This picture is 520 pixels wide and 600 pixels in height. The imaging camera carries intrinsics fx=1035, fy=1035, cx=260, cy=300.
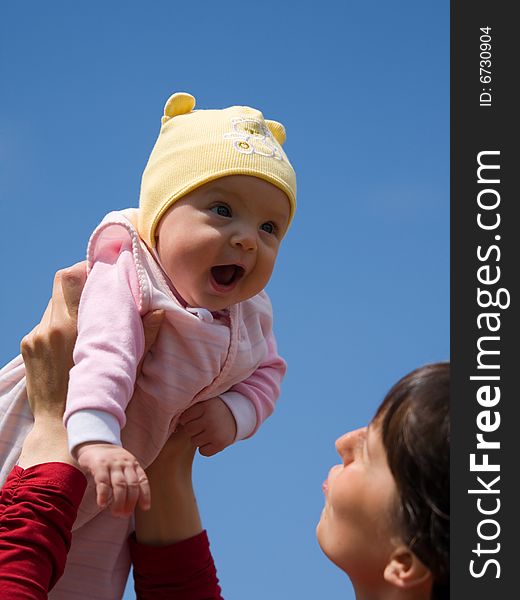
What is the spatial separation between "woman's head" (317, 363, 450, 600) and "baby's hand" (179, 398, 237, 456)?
2.29ft

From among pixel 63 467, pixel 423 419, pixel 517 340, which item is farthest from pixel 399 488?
pixel 63 467

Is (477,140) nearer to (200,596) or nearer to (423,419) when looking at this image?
(423,419)

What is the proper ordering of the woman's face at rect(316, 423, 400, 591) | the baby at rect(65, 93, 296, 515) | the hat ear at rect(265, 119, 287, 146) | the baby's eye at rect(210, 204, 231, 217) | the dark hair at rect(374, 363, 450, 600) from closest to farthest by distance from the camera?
the dark hair at rect(374, 363, 450, 600), the woman's face at rect(316, 423, 400, 591), the baby at rect(65, 93, 296, 515), the baby's eye at rect(210, 204, 231, 217), the hat ear at rect(265, 119, 287, 146)

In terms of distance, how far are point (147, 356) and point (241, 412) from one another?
450mm

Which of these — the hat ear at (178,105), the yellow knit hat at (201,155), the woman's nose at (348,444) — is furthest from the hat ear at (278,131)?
the woman's nose at (348,444)

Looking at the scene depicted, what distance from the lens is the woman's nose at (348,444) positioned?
2.89 meters

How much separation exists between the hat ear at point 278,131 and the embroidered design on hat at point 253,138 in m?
0.13

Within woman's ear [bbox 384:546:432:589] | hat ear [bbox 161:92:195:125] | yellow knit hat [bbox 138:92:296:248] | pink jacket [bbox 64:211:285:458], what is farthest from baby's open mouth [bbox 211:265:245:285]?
woman's ear [bbox 384:546:432:589]

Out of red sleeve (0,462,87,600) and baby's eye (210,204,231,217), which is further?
baby's eye (210,204,231,217)

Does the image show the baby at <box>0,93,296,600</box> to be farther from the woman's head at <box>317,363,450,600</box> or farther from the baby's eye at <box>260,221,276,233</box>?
the woman's head at <box>317,363,450,600</box>

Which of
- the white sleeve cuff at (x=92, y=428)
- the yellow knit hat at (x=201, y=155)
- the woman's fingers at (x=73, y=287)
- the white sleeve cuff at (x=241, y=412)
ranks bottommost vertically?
the white sleeve cuff at (x=92, y=428)

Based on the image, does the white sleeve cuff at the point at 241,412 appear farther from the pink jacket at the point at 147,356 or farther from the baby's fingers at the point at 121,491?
the baby's fingers at the point at 121,491

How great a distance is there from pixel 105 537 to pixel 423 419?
1.39 meters

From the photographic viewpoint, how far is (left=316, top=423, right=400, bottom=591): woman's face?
8.80 feet
